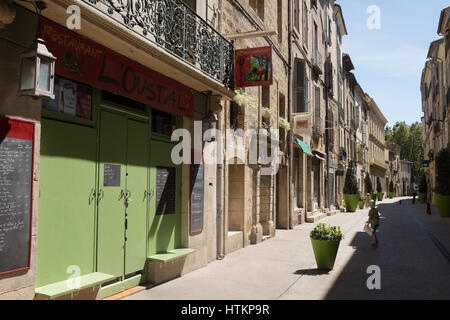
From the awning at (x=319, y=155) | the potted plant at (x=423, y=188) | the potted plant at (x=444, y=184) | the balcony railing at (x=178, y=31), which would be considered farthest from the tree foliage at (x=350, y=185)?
the balcony railing at (x=178, y=31)

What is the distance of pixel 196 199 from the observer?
835cm

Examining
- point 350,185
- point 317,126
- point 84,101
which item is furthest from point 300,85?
point 84,101

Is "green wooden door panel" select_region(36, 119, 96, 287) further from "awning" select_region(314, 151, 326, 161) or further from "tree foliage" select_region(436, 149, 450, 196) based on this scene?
"tree foliage" select_region(436, 149, 450, 196)

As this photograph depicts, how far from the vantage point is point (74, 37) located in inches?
208

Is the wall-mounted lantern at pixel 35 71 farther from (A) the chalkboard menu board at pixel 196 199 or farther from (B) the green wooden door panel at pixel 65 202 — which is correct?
(A) the chalkboard menu board at pixel 196 199

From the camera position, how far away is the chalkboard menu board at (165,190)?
7.46 m

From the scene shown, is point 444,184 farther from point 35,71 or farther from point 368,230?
point 35,71

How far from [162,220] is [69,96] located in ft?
9.97

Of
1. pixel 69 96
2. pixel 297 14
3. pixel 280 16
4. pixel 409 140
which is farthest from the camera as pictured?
pixel 409 140

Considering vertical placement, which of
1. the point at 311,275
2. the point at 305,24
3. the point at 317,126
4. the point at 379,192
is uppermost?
the point at 305,24

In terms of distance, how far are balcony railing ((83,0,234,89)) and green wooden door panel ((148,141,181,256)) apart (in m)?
1.74

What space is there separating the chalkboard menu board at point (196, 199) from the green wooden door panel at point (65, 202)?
2687 mm
